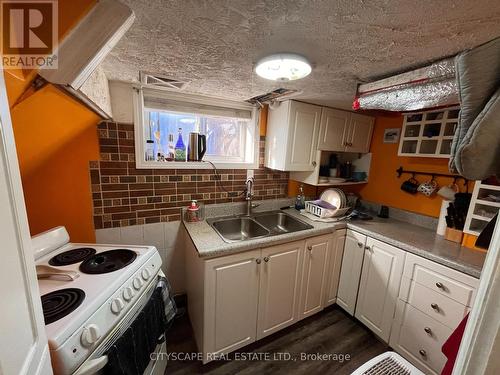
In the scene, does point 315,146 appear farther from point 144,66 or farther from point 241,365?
point 241,365

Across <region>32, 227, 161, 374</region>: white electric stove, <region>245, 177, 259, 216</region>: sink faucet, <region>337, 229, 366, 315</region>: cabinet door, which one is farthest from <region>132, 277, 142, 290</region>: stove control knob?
<region>337, 229, 366, 315</region>: cabinet door

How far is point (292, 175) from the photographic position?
2.21 m

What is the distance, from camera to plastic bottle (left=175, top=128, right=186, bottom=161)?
68.8 inches

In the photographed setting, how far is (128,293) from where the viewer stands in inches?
36.7

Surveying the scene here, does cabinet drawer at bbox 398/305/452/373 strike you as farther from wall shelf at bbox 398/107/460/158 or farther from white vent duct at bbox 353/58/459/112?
white vent duct at bbox 353/58/459/112

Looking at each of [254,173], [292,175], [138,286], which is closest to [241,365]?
[138,286]

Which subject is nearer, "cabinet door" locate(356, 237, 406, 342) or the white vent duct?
the white vent duct

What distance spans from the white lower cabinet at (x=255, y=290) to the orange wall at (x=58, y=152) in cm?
84

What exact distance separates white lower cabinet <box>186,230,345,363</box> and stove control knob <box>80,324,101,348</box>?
59 centimetres

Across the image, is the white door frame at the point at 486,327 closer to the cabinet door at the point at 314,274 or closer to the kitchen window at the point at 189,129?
the cabinet door at the point at 314,274

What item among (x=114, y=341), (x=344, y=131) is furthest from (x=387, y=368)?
(x=344, y=131)

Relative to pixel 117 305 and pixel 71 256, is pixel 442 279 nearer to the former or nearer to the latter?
pixel 117 305

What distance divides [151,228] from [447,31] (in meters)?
1.96

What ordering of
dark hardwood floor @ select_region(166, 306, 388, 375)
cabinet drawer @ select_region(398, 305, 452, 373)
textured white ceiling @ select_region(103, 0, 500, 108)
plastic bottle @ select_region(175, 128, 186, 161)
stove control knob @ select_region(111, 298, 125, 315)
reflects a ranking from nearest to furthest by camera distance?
textured white ceiling @ select_region(103, 0, 500, 108), stove control knob @ select_region(111, 298, 125, 315), cabinet drawer @ select_region(398, 305, 452, 373), dark hardwood floor @ select_region(166, 306, 388, 375), plastic bottle @ select_region(175, 128, 186, 161)
